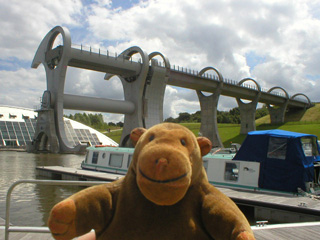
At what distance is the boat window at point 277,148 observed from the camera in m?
8.84

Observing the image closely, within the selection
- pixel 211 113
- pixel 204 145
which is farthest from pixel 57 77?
pixel 204 145

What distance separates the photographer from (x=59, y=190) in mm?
12148

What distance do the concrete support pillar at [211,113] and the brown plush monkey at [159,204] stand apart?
156 feet

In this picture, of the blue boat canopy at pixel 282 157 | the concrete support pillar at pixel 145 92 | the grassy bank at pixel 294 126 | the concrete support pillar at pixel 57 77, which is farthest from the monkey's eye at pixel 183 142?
the grassy bank at pixel 294 126

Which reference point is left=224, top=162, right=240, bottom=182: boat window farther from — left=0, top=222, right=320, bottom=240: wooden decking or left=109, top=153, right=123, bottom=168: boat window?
left=109, top=153, right=123, bottom=168: boat window

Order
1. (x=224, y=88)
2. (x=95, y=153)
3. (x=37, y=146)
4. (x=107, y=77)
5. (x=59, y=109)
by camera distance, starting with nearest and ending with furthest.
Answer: (x=95, y=153) → (x=59, y=109) → (x=37, y=146) → (x=107, y=77) → (x=224, y=88)

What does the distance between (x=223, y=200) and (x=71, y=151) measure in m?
33.5

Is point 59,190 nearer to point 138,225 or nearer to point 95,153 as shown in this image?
point 95,153

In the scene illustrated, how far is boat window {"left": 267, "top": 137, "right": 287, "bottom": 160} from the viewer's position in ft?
29.0

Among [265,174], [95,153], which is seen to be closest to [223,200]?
[265,174]

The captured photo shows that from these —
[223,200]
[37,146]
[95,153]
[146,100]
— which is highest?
[146,100]

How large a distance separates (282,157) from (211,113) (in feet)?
138

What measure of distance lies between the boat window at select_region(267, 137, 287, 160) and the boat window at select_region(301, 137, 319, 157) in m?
0.74

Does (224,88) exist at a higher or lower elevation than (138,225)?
higher
